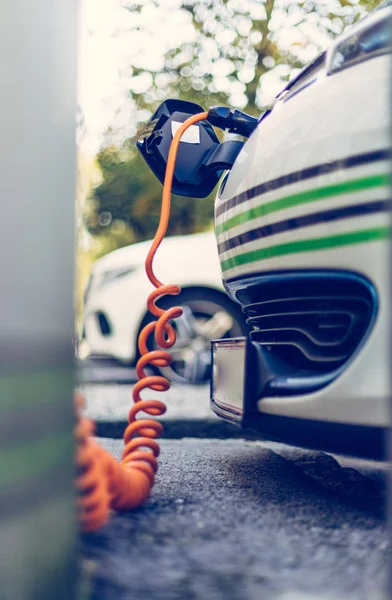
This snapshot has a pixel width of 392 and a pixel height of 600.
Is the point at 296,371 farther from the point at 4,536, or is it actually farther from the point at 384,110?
the point at 4,536

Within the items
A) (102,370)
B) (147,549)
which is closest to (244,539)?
(147,549)

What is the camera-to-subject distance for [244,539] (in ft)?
4.62

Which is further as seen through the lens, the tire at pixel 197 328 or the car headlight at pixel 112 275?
the car headlight at pixel 112 275

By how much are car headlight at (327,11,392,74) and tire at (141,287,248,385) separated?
3295mm

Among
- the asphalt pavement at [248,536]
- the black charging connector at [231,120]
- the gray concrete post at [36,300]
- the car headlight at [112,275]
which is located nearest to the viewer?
the gray concrete post at [36,300]

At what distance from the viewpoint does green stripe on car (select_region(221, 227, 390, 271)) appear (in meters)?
1.40

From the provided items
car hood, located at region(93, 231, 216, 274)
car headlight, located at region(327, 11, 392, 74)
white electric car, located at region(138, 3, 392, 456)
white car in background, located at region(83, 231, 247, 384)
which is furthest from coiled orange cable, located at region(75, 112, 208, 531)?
car hood, located at region(93, 231, 216, 274)

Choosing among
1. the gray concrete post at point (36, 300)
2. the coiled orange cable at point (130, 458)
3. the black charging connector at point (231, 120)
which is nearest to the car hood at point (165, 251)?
the black charging connector at point (231, 120)

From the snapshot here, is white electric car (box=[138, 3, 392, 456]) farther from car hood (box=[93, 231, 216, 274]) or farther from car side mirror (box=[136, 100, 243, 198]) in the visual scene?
car hood (box=[93, 231, 216, 274])

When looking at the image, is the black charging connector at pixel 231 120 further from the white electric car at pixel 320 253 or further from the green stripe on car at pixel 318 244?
the green stripe on car at pixel 318 244

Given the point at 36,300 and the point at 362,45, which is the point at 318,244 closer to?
the point at 362,45

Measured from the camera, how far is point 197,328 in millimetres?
5070

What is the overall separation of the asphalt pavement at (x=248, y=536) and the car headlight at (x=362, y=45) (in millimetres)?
1105

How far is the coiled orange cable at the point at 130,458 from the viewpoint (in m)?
1.20
